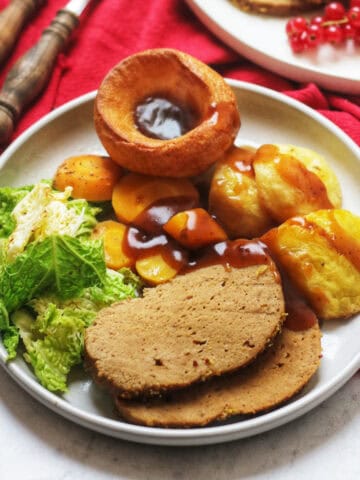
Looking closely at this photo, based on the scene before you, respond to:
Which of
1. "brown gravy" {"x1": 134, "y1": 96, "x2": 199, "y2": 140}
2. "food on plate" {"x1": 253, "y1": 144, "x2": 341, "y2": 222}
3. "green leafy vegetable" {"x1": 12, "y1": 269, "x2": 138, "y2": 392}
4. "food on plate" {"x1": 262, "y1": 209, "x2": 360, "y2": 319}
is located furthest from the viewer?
"brown gravy" {"x1": 134, "y1": 96, "x2": 199, "y2": 140}

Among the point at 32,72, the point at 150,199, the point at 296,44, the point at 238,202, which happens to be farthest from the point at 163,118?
the point at 296,44

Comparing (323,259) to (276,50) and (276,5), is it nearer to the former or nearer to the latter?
(276,50)

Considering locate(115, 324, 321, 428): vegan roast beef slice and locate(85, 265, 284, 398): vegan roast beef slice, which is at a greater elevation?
locate(85, 265, 284, 398): vegan roast beef slice

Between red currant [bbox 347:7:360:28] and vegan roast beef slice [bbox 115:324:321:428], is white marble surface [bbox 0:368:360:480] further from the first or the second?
red currant [bbox 347:7:360:28]

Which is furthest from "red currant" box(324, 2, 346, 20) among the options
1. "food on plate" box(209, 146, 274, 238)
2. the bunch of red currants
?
"food on plate" box(209, 146, 274, 238)

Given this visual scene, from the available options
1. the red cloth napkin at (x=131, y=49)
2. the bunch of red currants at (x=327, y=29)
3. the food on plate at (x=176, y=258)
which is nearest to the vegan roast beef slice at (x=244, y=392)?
the food on plate at (x=176, y=258)

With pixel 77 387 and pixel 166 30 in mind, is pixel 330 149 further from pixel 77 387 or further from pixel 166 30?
pixel 77 387
